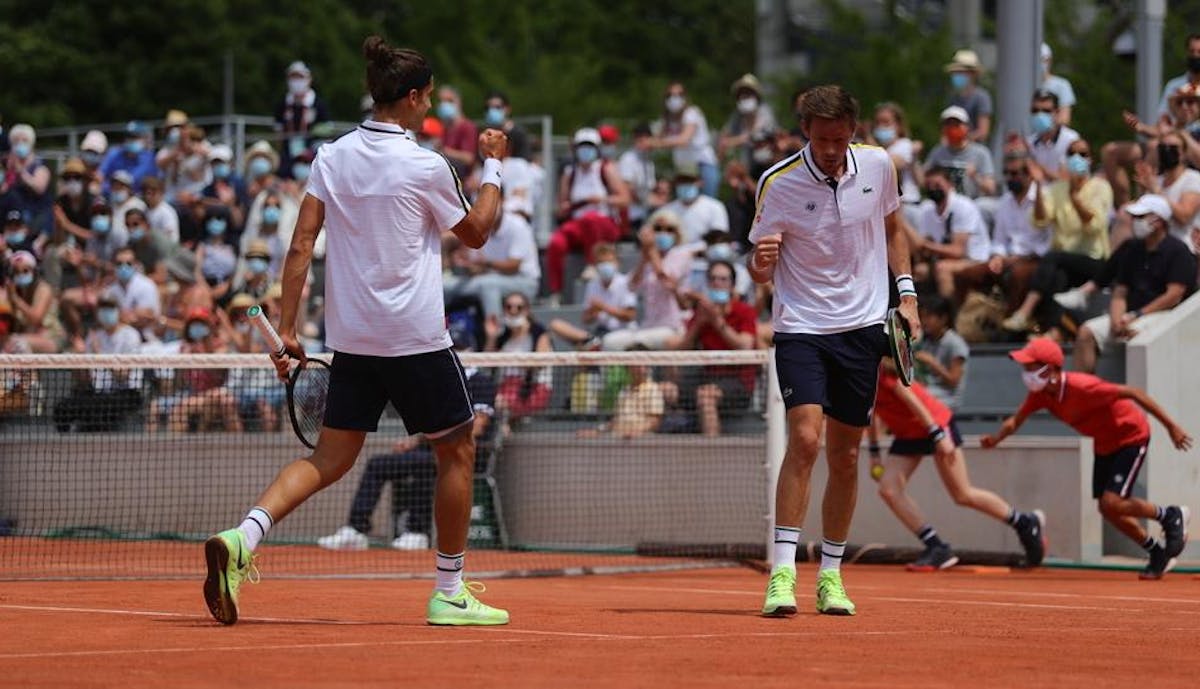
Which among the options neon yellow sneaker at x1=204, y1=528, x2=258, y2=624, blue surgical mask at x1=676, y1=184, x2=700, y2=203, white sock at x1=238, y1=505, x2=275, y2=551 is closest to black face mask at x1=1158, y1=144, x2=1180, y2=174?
blue surgical mask at x1=676, y1=184, x2=700, y2=203

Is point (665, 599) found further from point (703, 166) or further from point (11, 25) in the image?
point (11, 25)

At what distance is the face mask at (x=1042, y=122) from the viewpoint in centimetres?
2083

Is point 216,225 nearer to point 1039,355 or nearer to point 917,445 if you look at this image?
point 917,445

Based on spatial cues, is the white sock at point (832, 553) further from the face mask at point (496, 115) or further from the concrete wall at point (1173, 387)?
the face mask at point (496, 115)

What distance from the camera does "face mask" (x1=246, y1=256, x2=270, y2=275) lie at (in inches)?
886

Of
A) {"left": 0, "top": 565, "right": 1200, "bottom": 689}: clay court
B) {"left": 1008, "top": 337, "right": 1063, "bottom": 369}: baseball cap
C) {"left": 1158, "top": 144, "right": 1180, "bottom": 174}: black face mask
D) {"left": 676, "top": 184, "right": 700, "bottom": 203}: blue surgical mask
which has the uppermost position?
{"left": 1158, "top": 144, "right": 1180, "bottom": 174}: black face mask

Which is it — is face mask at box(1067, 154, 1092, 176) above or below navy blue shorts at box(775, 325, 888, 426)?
above

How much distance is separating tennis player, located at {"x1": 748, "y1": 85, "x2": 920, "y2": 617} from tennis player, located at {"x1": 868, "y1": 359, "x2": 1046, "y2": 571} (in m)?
5.59

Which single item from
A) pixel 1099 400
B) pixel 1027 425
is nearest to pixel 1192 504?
pixel 1027 425

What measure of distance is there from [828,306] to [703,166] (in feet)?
45.8

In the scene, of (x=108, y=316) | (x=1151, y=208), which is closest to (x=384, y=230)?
(x=1151, y=208)

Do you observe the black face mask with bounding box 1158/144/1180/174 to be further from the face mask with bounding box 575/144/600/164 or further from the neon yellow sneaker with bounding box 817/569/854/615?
the neon yellow sneaker with bounding box 817/569/854/615

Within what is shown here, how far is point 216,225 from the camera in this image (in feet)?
79.3

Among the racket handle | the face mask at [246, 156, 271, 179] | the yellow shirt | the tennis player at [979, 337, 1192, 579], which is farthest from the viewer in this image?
the face mask at [246, 156, 271, 179]
